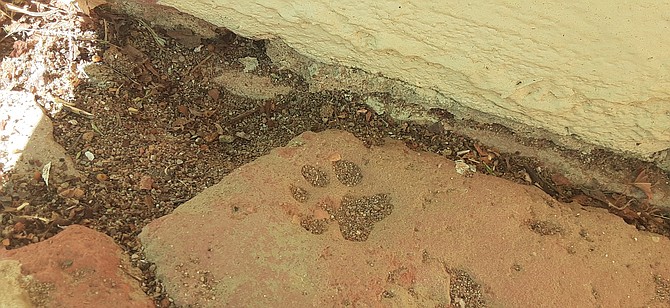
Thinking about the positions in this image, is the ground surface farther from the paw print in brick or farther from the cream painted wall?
the cream painted wall

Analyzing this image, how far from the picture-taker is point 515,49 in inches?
61.7

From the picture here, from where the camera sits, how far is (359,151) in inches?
68.4

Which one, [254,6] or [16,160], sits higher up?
[254,6]

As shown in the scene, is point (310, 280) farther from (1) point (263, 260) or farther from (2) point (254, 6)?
(2) point (254, 6)

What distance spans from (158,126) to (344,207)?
613mm

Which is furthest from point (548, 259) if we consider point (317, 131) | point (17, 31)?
point (17, 31)

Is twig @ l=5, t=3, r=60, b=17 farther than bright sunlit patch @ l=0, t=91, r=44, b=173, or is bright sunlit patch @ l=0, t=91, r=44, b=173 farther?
twig @ l=5, t=3, r=60, b=17

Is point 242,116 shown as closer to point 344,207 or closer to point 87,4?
point 344,207

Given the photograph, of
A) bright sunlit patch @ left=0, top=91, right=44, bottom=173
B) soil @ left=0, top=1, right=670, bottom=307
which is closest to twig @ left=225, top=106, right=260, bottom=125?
soil @ left=0, top=1, right=670, bottom=307

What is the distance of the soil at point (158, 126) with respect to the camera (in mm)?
1558

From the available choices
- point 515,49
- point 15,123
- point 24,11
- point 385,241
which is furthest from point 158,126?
point 515,49

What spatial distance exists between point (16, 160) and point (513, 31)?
1.34 meters

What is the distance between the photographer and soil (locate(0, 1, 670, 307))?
156 centimetres

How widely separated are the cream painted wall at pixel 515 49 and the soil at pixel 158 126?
120 millimetres
